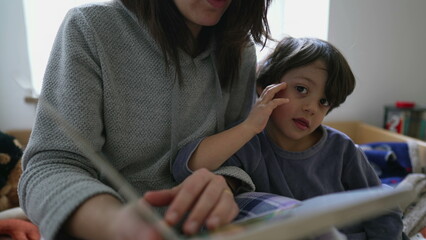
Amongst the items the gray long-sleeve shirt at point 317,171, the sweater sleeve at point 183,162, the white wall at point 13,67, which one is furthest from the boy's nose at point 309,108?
the white wall at point 13,67

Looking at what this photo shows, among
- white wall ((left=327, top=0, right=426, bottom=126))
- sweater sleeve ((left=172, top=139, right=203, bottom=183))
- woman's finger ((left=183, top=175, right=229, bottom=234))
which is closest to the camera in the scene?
woman's finger ((left=183, top=175, right=229, bottom=234))

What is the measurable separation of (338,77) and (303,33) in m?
1.01

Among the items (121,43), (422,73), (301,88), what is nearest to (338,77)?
(301,88)

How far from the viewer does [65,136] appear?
473 millimetres

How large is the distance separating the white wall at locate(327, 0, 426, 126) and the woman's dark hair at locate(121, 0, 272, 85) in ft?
3.51

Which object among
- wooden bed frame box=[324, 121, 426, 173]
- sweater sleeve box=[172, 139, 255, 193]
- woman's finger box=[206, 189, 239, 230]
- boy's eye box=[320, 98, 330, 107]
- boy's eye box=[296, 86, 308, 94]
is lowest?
wooden bed frame box=[324, 121, 426, 173]

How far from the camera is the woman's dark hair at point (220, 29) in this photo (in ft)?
1.94

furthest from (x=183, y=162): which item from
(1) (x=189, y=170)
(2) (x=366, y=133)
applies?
(2) (x=366, y=133)

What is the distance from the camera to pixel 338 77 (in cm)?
71

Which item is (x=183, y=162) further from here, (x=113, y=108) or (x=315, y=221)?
(x=315, y=221)

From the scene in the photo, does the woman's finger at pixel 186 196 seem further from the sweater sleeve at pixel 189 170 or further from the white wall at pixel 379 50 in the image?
the white wall at pixel 379 50

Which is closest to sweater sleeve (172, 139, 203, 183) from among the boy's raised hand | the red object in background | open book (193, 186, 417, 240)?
the boy's raised hand

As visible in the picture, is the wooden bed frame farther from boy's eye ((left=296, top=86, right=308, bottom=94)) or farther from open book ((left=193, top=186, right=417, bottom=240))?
open book ((left=193, top=186, right=417, bottom=240))

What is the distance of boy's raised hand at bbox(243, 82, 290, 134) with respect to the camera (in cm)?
63
